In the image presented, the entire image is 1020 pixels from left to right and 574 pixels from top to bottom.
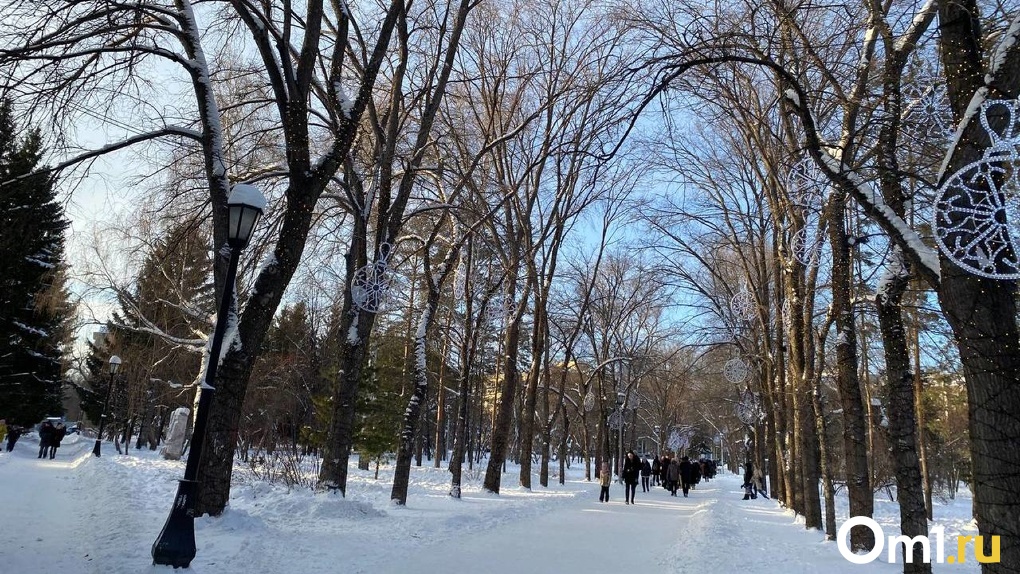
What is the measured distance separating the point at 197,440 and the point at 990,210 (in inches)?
289

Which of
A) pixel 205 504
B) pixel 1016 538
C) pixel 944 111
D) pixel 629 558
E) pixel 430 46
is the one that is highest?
pixel 430 46

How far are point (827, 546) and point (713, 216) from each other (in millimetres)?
10526

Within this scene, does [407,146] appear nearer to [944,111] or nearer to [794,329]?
[794,329]

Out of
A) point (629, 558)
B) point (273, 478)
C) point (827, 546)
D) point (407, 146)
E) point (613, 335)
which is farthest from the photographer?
point (613, 335)

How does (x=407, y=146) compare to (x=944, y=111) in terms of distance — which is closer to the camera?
(x=944, y=111)

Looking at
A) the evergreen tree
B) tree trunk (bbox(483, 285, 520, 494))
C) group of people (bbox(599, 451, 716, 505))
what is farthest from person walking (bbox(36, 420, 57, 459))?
group of people (bbox(599, 451, 716, 505))

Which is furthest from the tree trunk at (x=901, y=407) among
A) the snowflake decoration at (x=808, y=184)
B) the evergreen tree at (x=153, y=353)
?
the evergreen tree at (x=153, y=353)

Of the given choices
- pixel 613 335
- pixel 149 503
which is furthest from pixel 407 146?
pixel 613 335

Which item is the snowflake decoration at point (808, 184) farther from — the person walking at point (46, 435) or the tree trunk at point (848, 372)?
the person walking at point (46, 435)

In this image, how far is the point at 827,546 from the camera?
10875 mm

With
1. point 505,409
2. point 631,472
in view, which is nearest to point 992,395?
point 505,409

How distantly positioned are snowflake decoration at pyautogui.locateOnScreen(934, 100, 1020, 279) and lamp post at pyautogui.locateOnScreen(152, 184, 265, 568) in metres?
6.46

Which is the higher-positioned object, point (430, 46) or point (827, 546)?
point (430, 46)

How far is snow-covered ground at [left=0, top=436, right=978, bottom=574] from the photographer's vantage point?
7027 mm
